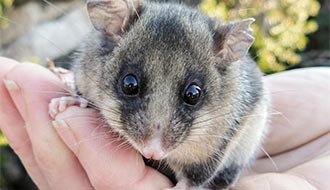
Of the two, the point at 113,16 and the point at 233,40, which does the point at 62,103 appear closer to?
the point at 113,16

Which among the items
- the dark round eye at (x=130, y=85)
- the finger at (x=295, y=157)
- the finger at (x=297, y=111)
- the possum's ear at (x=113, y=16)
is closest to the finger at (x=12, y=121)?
the possum's ear at (x=113, y=16)

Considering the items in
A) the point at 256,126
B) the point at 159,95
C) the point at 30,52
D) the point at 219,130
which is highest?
the point at 159,95

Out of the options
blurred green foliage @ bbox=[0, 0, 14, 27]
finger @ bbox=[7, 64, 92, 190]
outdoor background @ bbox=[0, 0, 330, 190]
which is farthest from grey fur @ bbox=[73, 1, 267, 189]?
blurred green foliage @ bbox=[0, 0, 14, 27]

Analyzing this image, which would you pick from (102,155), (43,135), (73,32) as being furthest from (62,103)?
(73,32)

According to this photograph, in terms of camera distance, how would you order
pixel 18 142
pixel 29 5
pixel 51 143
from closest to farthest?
pixel 51 143 → pixel 18 142 → pixel 29 5

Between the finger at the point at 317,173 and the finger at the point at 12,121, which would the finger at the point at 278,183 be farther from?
the finger at the point at 12,121

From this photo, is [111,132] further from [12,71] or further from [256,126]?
[256,126]

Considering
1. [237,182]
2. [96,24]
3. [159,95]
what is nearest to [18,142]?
→ [96,24]
